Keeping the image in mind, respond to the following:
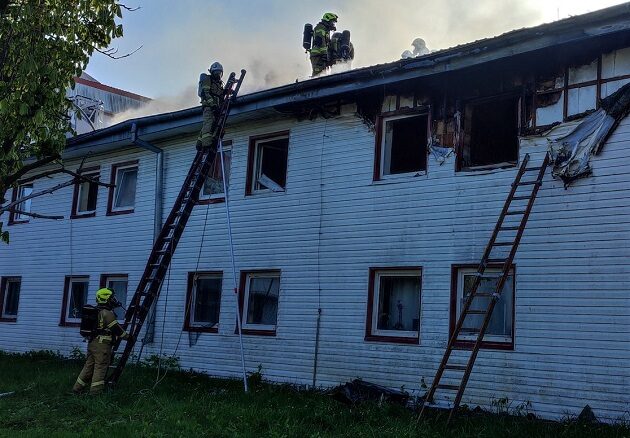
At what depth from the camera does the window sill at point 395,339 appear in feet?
35.8

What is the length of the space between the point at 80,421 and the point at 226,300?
4.55 metres

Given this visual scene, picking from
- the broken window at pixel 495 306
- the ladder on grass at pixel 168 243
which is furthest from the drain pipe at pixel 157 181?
the broken window at pixel 495 306

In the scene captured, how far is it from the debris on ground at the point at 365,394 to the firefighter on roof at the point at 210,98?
461cm

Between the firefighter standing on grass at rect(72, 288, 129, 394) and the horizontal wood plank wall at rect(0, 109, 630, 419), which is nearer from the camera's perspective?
the horizontal wood plank wall at rect(0, 109, 630, 419)

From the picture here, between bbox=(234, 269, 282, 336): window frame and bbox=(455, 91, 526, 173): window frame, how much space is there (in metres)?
3.78

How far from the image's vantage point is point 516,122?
10805mm

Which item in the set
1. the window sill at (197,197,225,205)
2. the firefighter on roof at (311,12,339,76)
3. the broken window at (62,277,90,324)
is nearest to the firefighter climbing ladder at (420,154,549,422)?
the window sill at (197,197,225,205)

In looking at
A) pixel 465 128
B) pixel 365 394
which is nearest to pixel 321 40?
pixel 465 128

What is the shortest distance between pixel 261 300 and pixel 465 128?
4812 millimetres

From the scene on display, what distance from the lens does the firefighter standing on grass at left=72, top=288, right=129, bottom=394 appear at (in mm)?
11266

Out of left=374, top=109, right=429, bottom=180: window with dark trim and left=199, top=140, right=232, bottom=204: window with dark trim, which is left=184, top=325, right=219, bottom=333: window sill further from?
left=374, top=109, right=429, bottom=180: window with dark trim

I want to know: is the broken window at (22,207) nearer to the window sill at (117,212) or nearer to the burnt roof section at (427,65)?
the window sill at (117,212)

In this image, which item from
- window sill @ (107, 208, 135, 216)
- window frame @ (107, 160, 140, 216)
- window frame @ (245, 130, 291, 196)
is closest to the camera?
window frame @ (245, 130, 291, 196)

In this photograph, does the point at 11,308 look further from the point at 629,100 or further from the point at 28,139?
the point at 629,100
